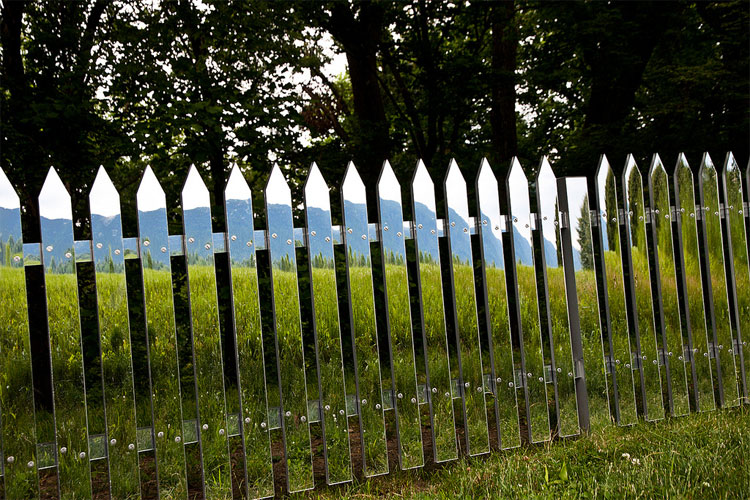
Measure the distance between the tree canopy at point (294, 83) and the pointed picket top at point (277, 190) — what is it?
2789 millimetres

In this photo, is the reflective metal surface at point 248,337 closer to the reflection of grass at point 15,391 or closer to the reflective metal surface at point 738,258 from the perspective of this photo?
the reflection of grass at point 15,391

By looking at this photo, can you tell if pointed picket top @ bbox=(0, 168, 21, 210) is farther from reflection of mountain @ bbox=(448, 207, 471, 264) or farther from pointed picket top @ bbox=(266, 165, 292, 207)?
reflection of mountain @ bbox=(448, 207, 471, 264)

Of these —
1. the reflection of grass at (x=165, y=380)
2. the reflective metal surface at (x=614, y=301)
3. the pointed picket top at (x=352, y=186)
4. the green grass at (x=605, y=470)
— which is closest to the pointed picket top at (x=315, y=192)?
the pointed picket top at (x=352, y=186)

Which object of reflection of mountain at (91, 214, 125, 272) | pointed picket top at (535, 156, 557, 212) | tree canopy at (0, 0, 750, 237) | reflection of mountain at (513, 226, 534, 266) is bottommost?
reflection of mountain at (513, 226, 534, 266)

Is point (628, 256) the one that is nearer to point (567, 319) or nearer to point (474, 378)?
point (567, 319)

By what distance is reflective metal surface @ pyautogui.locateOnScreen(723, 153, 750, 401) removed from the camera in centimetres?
429

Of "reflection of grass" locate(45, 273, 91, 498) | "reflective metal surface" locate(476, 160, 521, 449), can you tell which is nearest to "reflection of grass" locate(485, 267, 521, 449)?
"reflective metal surface" locate(476, 160, 521, 449)

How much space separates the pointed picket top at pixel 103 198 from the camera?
2903mm

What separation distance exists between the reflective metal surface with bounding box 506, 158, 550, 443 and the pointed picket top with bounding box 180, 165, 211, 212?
1.83 meters

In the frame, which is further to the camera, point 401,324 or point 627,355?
point 627,355

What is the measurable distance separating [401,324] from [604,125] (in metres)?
5.30

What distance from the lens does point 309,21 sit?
8.11m

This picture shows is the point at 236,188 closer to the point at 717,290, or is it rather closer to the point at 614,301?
the point at 614,301

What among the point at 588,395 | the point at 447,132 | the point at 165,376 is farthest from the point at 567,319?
the point at 447,132
